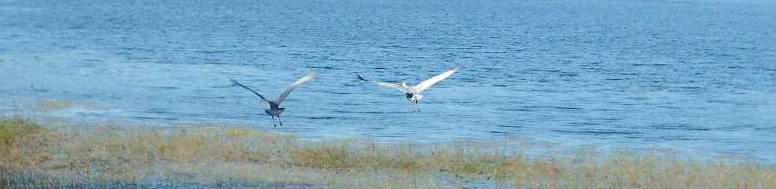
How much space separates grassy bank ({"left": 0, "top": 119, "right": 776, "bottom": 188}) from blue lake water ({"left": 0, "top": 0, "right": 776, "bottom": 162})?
6.59m

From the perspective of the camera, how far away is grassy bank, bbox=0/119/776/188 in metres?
23.0

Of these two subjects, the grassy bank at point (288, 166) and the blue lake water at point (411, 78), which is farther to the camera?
the blue lake water at point (411, 78)

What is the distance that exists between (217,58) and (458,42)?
3520 centimetres

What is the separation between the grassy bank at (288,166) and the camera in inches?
906

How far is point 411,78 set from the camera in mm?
64250

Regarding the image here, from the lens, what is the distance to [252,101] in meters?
43.9

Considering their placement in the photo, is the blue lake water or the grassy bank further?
the blue lake water

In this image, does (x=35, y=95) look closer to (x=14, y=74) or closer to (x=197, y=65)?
(x=14, y=74)

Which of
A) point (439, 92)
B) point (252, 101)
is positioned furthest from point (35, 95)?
point (439, 92)

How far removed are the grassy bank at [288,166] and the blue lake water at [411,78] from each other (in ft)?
21.6

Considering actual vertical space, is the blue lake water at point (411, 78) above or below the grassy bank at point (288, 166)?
below

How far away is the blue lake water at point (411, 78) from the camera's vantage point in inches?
1502

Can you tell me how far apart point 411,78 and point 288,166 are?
129 ft

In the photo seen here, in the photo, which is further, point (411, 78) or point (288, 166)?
point (411, 78)
